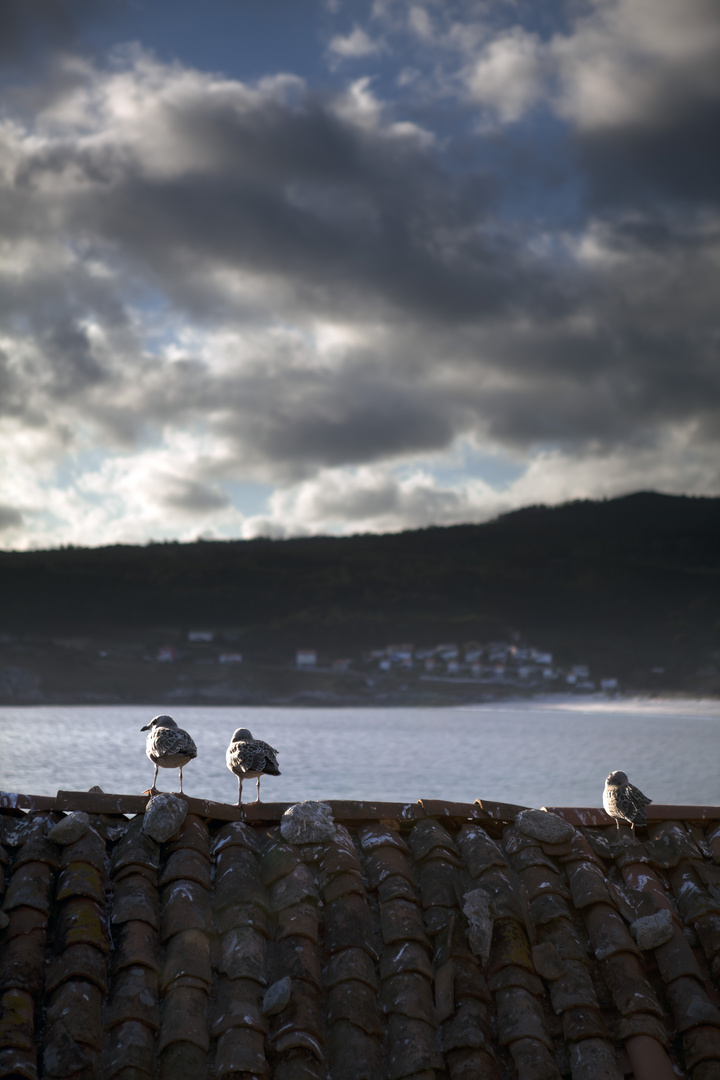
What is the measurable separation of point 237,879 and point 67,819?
109cm

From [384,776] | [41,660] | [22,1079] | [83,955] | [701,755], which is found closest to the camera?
[22,1079]

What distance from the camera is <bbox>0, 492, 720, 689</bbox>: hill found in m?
139

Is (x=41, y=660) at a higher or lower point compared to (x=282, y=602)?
lower

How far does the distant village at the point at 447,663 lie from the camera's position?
141000 mm

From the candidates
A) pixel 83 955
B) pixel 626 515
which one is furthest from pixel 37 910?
pixel 626 515

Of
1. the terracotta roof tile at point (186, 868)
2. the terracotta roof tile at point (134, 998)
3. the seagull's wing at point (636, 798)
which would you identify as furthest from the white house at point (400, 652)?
the terracotta roof tile at point (134, 998)

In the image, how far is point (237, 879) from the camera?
492cm

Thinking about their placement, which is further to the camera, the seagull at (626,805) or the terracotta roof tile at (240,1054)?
the seagull at (626,805)

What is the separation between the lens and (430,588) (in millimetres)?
151875

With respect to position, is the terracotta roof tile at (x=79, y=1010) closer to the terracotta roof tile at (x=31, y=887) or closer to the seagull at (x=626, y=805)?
the terracotta roof tile at (x=31, y=887)

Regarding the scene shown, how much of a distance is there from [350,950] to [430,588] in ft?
485

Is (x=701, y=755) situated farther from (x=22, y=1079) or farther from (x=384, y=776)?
(x=22, y=1079)

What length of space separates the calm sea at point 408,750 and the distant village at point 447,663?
4.65 meters

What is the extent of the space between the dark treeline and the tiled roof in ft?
450
